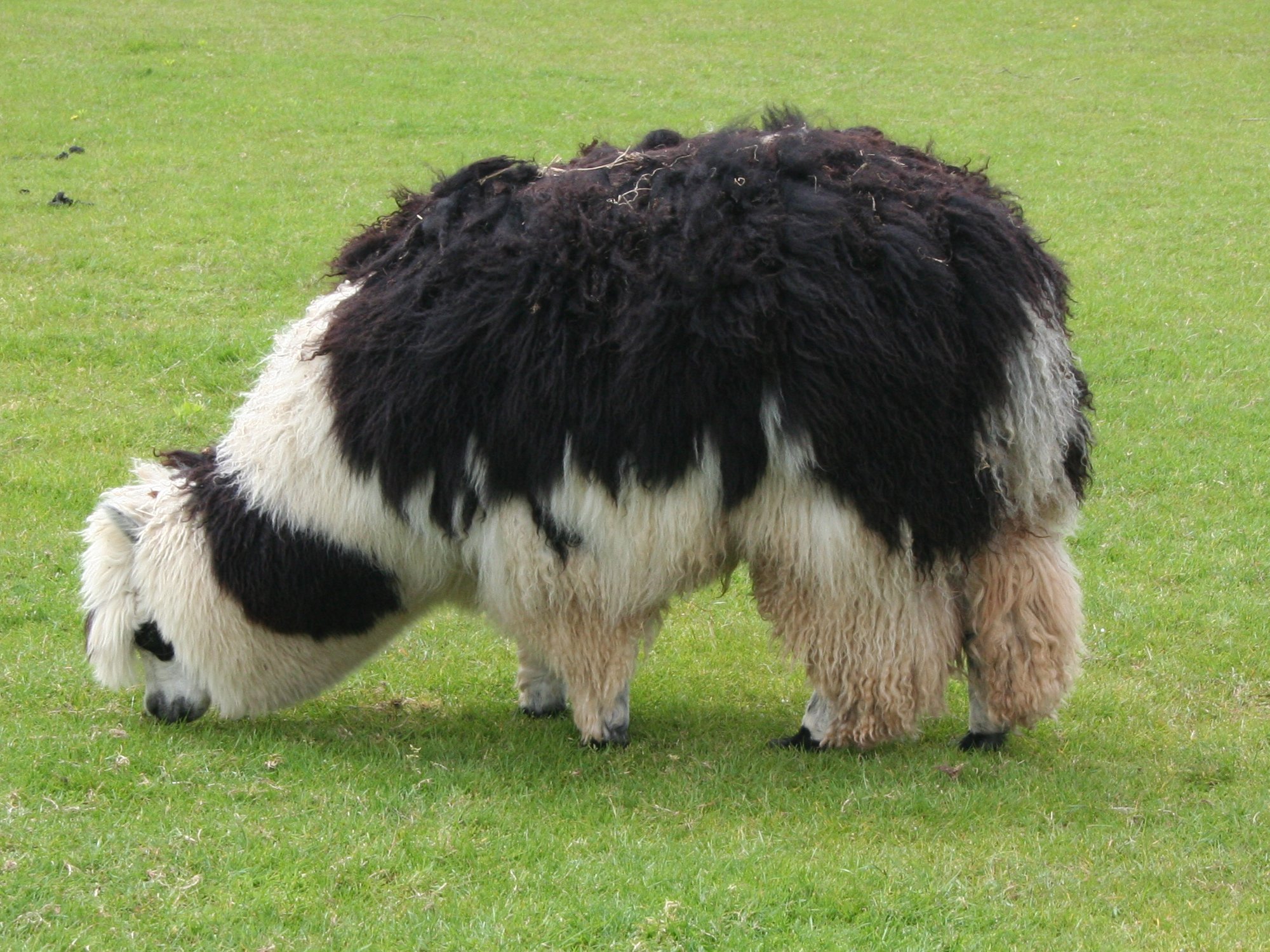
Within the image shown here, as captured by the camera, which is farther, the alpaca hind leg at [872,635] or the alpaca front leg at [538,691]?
the alpaca front leg at [538,691]

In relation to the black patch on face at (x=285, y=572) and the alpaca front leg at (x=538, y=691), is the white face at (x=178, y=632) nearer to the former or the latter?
the black patch on face at (x=285, y=572)

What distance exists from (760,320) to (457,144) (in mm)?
13198

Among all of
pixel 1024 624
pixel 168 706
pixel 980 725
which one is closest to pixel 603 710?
pixel 980 725

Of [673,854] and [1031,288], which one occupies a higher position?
[1031,288]

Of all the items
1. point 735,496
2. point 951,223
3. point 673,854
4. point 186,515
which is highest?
point 951,223

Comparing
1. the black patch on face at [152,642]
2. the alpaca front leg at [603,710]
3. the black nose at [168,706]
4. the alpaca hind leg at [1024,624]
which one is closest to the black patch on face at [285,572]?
the black patch on face at [152,642]

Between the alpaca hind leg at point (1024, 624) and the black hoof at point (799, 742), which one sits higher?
the alpaca hind leg at point (1024, 624)

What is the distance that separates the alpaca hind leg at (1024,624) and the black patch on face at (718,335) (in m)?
0.20

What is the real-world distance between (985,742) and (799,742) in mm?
722

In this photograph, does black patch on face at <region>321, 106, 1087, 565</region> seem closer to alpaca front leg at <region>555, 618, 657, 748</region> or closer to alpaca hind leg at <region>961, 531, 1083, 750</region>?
alpaca hind leg at <region>961, 531, 1083, 750</region>

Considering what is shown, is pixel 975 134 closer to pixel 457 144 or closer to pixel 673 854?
pixel 457 144

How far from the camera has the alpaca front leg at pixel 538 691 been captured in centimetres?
633

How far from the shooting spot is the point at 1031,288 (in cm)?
518

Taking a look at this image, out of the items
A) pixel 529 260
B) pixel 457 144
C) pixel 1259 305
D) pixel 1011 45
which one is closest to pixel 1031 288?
pixel 529 260
